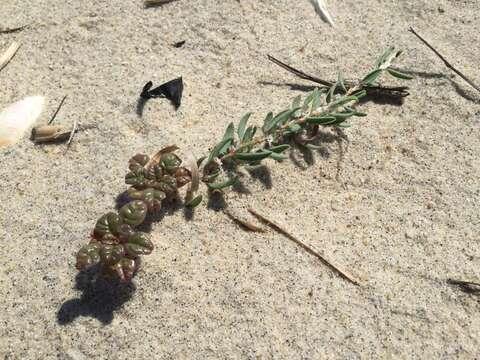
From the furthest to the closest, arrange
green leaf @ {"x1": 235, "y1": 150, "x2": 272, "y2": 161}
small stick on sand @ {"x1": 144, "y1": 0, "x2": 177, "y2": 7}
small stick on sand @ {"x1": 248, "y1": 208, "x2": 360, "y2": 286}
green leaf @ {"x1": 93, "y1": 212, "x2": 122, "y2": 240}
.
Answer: small stick on sand @ {"x1": 144, "y1": 0, "x2": 177, "y2": 7}
green leaf @ {"x1": 235, "y1": 150, "x2": 272, "y2": 161}
small stick on sand @ {"x1": 248, "y1": 208, "x2": 360, "y2": 286}
green leaf @ {"x1": 93, "y1": 212, "x2": 122, "y2": 240}

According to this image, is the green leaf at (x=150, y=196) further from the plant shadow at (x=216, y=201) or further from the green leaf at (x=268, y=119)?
the green leaf at (x=268, y=119)

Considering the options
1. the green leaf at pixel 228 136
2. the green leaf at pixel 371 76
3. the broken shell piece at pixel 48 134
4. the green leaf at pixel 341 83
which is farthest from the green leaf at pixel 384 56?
the broken shell piece at pixel 48 134

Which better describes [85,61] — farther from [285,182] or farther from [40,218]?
[285,182]

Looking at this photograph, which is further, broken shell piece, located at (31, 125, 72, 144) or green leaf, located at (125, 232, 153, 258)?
broken shell piece, located at (31, 125, 72, 144)

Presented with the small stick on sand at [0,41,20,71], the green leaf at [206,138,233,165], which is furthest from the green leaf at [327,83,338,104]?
the small stick on sand at [0,41,20,71]

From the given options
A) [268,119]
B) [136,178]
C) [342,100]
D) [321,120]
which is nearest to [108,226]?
[136,178]

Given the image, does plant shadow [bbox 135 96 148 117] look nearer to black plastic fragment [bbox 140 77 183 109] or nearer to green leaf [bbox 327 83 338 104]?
black plastic fragment [bbox 140 77 183 109]
